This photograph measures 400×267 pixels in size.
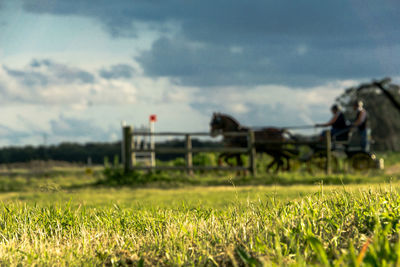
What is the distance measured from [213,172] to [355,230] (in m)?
13.3

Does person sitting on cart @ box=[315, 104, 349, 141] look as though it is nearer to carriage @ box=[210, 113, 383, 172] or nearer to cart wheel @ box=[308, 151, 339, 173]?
carriage @ box=[210, 113, 383, 172]

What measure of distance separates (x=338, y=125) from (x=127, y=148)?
23.1ft

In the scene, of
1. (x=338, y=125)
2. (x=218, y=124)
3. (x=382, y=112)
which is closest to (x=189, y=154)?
(x=218, y=124)

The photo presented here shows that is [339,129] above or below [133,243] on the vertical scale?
above

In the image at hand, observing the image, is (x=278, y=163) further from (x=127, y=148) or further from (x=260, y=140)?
(x=127, y=148)

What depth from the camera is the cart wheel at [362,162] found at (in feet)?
52.1

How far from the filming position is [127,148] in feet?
51.5

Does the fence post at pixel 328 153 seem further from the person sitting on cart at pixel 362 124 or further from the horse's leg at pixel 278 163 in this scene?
the horse's leg at pixel 278 163

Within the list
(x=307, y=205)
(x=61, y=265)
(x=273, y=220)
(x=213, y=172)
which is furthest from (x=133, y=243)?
(x=213, y=172)

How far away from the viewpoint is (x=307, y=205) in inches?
151

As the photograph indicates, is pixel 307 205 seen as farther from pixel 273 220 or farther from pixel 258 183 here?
pixel 258 183

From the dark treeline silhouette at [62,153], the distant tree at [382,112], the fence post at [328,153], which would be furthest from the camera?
the distant tree at [382,112]

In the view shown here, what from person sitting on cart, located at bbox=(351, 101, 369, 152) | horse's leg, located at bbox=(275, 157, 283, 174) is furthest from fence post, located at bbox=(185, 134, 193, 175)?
person sitting on cart, located at bbox=(351, 101, 369, 152)

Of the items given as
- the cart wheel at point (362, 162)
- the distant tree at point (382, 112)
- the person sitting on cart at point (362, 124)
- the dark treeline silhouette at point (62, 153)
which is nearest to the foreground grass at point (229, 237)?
the person sitting on cart at point (362, 124)
